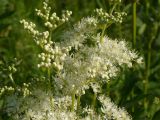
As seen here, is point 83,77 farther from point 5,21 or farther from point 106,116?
point 5,21

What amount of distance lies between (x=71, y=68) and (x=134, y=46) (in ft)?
4.98

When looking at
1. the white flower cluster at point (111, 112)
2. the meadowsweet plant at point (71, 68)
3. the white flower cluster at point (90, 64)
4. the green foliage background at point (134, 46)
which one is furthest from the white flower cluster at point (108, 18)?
the green foliage background at point (134, 46)

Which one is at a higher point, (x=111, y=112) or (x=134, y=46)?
(x=134, y=46)

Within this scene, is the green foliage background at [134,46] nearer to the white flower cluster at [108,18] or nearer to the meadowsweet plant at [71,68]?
the meadowsweet plant at [71,68]

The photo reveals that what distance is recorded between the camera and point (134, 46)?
14.7 feet

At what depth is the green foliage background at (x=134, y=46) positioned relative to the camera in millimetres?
4188

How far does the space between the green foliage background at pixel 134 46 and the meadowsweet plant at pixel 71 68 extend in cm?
57

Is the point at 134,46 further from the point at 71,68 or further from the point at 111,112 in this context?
the point at 71,68

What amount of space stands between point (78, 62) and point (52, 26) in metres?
0.24

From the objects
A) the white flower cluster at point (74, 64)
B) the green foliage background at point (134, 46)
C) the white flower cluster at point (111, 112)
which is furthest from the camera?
the green foliage background at point (134, 46)

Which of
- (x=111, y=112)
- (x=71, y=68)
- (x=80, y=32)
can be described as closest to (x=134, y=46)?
(x=80, y=32)

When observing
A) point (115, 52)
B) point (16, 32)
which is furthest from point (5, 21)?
point (115, 52)

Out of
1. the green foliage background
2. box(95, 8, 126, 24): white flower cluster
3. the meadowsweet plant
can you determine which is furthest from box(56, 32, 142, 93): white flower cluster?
the green foliage background

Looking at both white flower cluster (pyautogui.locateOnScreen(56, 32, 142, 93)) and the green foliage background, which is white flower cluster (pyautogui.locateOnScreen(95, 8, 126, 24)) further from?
the green foliage background
